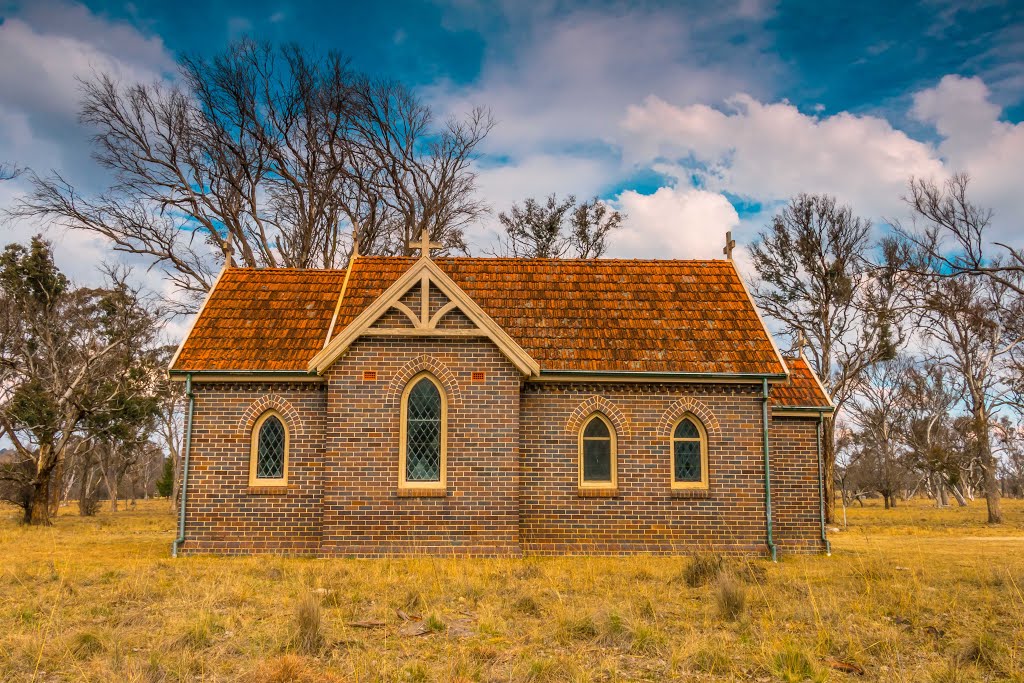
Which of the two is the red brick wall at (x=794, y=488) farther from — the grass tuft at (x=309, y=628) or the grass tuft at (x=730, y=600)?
the grass tuft at (x=309, y=628)

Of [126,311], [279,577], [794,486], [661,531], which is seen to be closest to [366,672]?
[279,577]

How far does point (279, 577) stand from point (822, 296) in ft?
82.1

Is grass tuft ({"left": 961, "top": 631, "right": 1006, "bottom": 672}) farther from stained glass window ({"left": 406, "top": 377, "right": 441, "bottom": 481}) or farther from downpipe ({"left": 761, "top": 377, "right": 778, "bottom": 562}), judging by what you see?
stained glass window ({"left": 406, "top": 377, "right": 441, "bottom": 481})

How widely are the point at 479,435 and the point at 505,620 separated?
598 centimetres

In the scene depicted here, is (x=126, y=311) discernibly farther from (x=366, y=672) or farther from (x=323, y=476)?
(x=366, y=672)

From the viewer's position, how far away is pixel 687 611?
1015 cm

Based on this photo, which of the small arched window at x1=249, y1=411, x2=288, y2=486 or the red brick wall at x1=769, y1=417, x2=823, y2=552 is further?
the red brick wall at x1=769, y1=417, x2=823, y2=552

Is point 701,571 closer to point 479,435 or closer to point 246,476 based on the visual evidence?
point 479,435

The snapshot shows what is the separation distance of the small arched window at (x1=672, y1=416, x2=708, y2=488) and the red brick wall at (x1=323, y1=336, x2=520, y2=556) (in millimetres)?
3486

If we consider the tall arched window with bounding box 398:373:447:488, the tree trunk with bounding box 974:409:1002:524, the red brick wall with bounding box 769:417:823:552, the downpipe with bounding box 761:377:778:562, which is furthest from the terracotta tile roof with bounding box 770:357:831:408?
the tree trunk with bounding box 974:409:1002:524

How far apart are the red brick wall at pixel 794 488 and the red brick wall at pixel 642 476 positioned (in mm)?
1203

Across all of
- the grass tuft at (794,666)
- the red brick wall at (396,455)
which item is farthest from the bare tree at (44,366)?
the grass tuft at (794,666)

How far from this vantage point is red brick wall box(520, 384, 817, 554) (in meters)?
15.7

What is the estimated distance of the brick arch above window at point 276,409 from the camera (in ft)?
51.9
